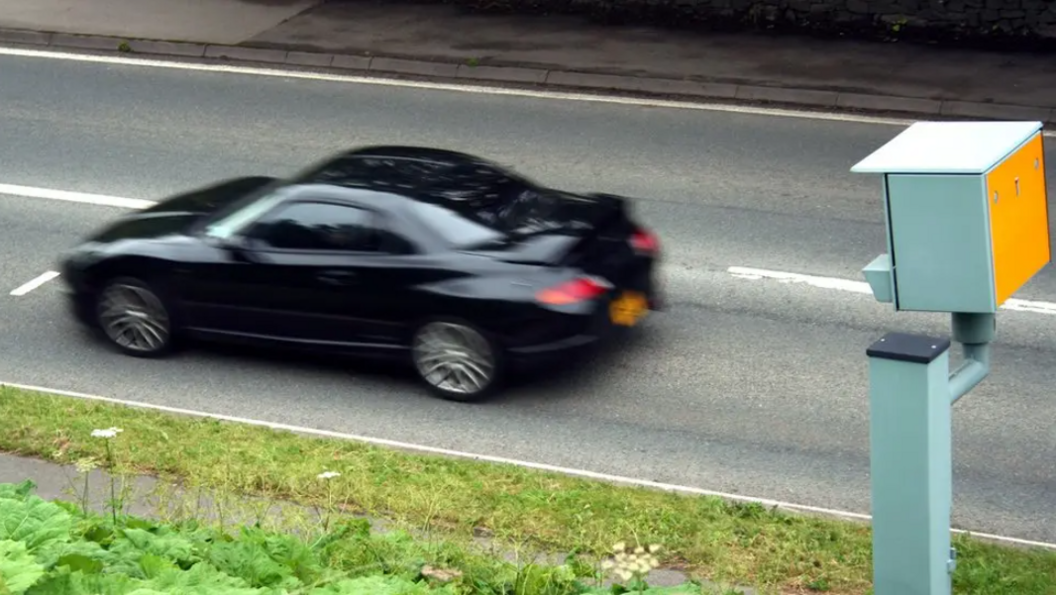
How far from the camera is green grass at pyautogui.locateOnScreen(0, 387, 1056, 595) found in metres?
7.10

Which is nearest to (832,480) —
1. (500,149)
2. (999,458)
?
(999,458)

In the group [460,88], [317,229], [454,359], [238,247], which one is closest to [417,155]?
[317,229]

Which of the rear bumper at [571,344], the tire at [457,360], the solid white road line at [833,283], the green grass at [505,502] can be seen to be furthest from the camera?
the solid white road line at [833,283]

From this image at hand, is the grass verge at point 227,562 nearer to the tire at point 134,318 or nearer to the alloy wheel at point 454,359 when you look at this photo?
the alloy wheel at point 454,359

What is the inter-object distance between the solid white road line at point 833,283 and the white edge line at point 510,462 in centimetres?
344

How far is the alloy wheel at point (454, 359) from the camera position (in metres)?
10.0

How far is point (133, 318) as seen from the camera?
11086mm

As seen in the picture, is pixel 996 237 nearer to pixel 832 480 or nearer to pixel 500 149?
pixel 832 480

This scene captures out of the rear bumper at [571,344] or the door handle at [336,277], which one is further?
the door handle at [336,277]

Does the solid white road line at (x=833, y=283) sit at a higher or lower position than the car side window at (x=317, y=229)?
lower

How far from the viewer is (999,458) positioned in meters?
9.05

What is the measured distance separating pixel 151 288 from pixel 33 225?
9.93 feet

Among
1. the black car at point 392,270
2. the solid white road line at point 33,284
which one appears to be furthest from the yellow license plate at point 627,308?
the solid white road line at point 33,284

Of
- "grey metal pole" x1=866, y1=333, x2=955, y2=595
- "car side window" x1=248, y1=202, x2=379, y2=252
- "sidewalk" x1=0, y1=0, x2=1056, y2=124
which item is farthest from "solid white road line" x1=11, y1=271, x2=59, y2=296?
"grey metal pole" x1=866, y1=333, x2=955, y2=595
